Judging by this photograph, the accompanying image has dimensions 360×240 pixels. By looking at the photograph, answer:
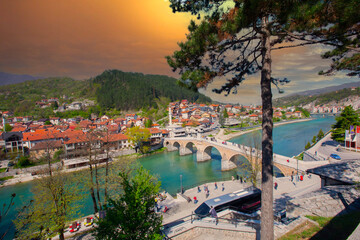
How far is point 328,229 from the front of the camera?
537cm

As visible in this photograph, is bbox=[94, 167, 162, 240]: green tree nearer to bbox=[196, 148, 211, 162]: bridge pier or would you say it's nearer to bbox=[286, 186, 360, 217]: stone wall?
bbox=[286, 186, 360, 217]: stone wall

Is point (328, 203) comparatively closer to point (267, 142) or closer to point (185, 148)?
point (267, 142)

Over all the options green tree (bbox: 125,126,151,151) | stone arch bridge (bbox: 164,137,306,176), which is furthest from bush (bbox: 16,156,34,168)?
stone arch bridge (bbox: 164,137,306,176)

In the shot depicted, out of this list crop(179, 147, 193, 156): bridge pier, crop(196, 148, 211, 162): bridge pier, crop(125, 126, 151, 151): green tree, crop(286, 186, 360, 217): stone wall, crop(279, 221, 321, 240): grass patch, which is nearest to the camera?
crop(279, 221, 321, 240): grass patch

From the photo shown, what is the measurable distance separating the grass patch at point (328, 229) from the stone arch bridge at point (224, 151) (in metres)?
9.04

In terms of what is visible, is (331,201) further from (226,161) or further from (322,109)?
(322,109)

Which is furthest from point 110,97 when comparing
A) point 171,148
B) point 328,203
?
point 328,203

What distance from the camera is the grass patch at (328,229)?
504cm

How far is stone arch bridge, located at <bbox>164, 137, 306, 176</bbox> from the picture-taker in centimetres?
1534

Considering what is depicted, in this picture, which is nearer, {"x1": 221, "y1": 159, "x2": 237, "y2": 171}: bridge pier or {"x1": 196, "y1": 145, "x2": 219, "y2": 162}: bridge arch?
{"x1": 221, "y1": 159, "x2": 237, "y2": 171}: bridge pier

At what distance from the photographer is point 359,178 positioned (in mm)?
7855

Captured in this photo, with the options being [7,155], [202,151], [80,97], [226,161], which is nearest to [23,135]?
[7,155]

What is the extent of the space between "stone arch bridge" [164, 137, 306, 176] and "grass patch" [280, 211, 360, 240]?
9.04m

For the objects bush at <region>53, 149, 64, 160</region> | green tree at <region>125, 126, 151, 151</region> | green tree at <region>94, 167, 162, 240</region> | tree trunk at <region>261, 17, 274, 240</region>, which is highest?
tree trunk at <region>261, 17, 274, 240</region>
